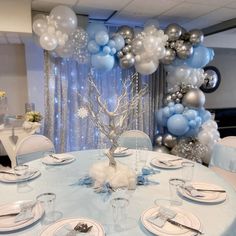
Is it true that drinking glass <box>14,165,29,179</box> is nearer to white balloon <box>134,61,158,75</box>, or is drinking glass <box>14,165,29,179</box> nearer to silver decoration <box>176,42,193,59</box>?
white balloon <box>134,61,158,75</box>

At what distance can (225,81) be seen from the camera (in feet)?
18.9

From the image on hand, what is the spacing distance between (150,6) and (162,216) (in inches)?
106

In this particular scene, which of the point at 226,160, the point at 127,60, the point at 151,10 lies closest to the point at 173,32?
the point at 151,10

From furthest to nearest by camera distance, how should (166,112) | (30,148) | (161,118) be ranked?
(161,118) → (166,112) → (30,148)

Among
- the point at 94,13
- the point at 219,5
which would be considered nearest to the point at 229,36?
the point at 219,5

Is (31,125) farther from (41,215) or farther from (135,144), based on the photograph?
(41,215)

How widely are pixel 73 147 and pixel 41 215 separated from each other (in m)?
2.74

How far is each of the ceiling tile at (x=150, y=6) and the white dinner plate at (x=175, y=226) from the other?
2519mm

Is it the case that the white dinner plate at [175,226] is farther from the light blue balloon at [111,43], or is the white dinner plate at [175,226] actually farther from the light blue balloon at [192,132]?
the light blue balloon at [192,132]

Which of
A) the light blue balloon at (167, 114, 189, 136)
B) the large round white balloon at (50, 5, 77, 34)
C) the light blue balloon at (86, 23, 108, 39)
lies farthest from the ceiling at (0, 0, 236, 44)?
the light blue balloon at (167, 114, 189, 136)

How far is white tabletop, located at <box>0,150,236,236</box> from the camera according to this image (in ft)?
3.72

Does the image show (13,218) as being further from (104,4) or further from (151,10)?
(151,10)

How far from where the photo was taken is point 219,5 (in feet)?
10.3

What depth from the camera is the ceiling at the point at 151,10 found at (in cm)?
298
